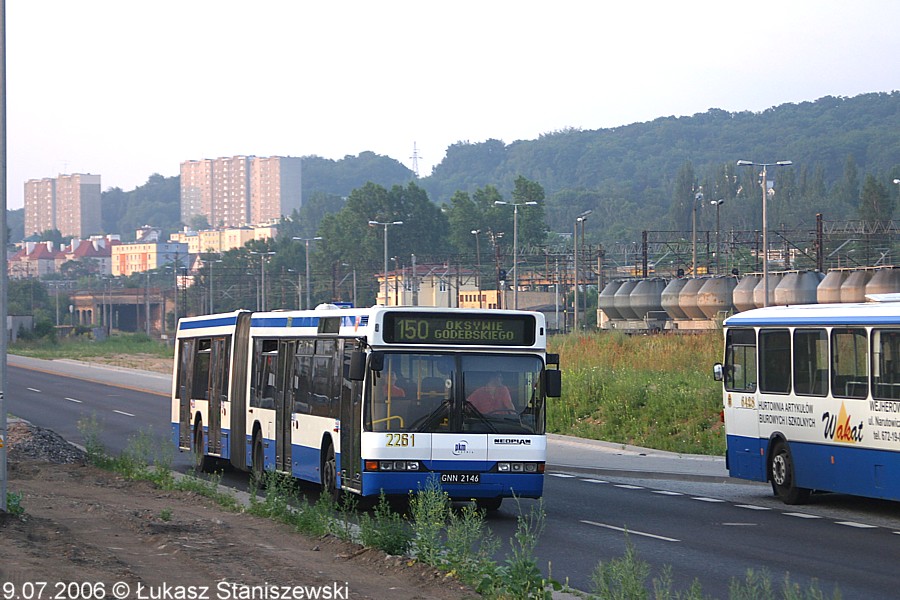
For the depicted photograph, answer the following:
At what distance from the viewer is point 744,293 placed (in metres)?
75.1

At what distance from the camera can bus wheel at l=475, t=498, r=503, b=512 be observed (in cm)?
1788

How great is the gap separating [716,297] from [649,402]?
159 feet

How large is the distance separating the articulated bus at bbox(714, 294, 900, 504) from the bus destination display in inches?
171

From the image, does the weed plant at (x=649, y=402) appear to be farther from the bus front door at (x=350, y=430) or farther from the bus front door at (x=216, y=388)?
the bus front door at (x=350, y=430)

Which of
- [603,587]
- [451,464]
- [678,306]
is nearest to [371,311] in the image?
[451,464]

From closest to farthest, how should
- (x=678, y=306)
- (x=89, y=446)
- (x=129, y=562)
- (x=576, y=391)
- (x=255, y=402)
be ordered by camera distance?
(x=129, y=562)
(x=255, y=402)
(x=89, y=446)
(x=576, y=391)
(x=678, y=306)

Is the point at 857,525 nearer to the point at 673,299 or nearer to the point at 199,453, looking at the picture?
the point at 199,453

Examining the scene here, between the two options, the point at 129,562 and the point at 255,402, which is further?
the point at 255,402

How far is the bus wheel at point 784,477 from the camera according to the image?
19031 millimetres

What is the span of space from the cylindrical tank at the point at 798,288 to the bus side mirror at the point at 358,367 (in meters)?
58.2

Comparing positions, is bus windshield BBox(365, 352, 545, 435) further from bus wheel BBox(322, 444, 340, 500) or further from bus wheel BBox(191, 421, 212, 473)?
bus wheel BBox(191, 421, 212, 473)

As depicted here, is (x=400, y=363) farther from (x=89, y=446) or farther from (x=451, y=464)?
(x=89, y=446)

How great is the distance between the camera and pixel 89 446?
2402cm

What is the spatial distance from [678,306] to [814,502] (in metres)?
64.3
